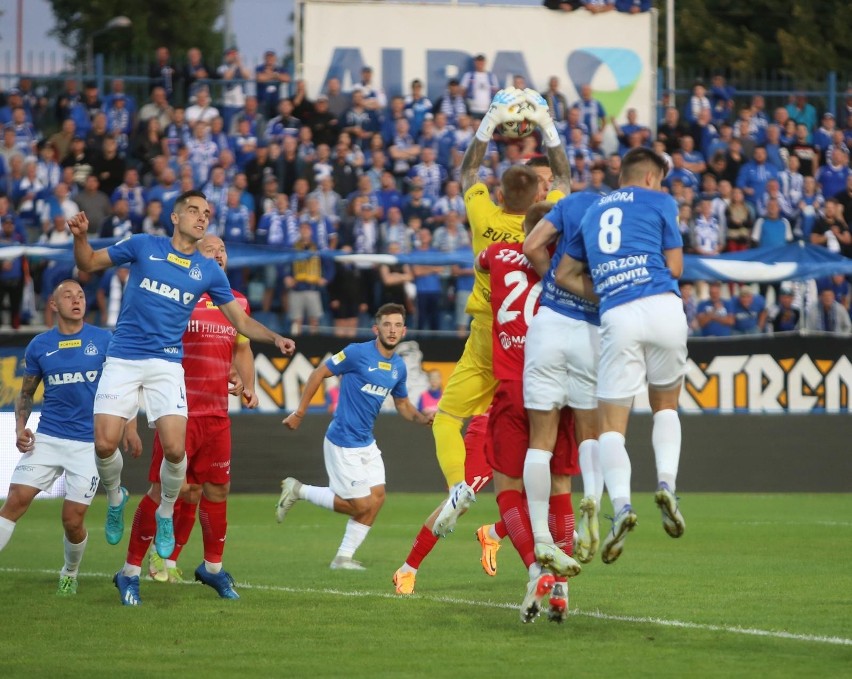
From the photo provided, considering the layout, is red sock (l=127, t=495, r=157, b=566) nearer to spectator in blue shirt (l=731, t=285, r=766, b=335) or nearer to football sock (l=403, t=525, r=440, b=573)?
football sock (l=403, t=525, r=440, b=573)

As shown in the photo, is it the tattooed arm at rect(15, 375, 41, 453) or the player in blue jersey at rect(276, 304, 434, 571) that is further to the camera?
the player in blue jersey at rect(276, 304, 434, 571)

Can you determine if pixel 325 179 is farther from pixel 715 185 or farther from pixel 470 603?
pixel 470 603

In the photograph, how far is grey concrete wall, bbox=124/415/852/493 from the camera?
756 inches

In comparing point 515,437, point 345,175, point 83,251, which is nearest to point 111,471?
point 83,251

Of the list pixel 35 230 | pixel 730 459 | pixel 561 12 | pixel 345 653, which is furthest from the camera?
pixel 561 12

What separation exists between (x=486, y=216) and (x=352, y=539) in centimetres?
→ 351

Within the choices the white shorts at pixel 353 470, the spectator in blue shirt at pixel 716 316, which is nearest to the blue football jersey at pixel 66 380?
the white shorts at pixel 353 470

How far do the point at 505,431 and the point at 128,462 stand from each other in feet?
35.0

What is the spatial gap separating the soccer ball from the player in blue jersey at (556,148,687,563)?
1.50 meters

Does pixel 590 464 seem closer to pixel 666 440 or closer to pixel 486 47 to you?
pixel 666 440

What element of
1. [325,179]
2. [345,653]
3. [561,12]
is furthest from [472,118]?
[345,653]

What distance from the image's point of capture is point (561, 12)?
2964 centimetres

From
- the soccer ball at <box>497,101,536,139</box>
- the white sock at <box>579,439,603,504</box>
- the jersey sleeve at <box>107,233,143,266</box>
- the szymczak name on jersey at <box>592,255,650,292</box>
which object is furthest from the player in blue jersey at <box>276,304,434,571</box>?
the szymczak name on jersey at <box>592,255,650,292</box>

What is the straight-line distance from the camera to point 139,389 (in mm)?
9633
